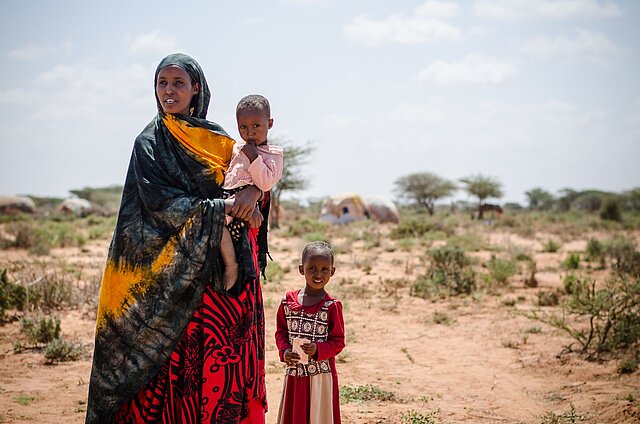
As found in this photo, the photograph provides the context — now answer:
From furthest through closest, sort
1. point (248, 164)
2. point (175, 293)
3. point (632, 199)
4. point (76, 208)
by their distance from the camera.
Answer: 1. point (632, 199)
2. point (76, 208)
3. point (248, 164)
4. point (175, 293)

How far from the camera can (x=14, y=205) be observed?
34438 millimetres

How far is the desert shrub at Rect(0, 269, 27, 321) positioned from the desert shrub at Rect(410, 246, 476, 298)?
5484 millimetres

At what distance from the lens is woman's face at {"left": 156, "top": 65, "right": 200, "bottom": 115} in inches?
110

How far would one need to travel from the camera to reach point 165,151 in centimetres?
278

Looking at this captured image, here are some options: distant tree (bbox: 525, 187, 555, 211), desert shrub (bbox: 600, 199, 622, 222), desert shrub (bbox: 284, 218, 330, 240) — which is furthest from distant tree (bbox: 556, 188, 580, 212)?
desert shrub (bbox: 284, 218, 330, 240)

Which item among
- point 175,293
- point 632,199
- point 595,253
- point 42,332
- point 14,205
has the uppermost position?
point 632,199

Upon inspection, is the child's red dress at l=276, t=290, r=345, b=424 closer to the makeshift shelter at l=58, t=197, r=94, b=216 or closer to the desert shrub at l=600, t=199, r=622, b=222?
the desert shrub at l=600, t=199, r=622, b=222

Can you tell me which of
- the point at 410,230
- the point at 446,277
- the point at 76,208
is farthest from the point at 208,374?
the point at 76,208

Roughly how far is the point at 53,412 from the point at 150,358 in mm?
2194

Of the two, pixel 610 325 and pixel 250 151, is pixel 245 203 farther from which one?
pixel 610 325

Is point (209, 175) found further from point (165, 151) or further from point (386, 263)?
point (386, 263)

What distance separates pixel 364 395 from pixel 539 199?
180ft

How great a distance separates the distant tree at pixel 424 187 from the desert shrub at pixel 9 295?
34.9m

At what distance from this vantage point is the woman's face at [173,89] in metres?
2.79
